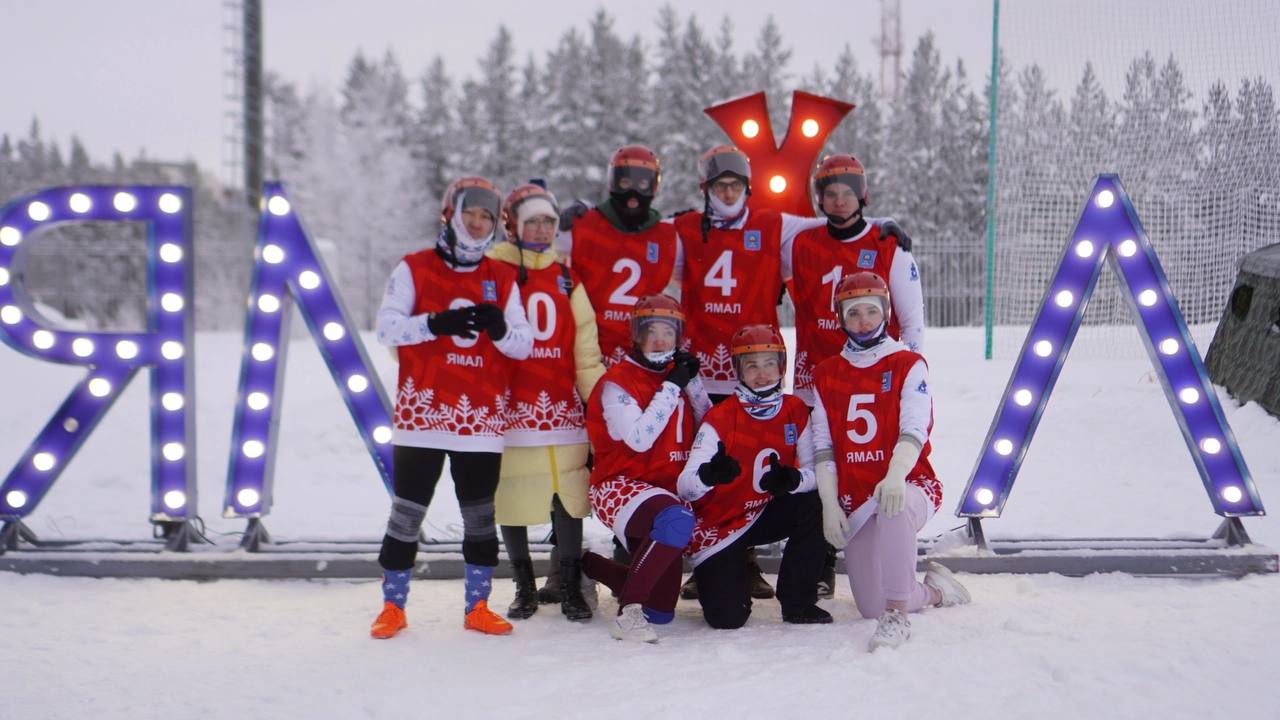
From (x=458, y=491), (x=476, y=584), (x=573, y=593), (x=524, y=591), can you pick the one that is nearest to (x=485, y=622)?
(x=476, y=584)

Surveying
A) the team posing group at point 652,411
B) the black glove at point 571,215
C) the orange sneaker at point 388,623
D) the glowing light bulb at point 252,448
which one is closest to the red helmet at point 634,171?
the team posing group at point 652,411

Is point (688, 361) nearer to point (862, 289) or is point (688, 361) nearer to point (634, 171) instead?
point (862, 289)

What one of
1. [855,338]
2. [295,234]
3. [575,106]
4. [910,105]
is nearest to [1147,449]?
[855,338]

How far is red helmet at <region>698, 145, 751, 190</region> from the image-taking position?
4.24m

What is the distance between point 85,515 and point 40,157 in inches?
1948

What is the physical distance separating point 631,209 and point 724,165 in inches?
18.5

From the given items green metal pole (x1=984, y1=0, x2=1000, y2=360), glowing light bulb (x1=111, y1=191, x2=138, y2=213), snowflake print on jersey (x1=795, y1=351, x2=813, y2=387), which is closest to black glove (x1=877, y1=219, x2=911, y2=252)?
snowflake print on jersey (x1=795, y1=351, x2=813, y2=387)

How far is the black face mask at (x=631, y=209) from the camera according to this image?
4230 mm

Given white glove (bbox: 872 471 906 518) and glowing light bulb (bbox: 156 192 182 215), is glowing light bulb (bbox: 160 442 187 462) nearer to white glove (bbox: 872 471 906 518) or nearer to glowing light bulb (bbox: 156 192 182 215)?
glowing light bulb (bbox: 156 192 182 215)

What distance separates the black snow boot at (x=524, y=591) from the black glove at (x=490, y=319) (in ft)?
3.50

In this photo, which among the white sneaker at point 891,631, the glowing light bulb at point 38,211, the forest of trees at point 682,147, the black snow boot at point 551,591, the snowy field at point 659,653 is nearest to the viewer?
the snowy field at point 659,653

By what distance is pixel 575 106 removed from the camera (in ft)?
96.7

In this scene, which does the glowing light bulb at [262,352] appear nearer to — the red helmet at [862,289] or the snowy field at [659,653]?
the snowy field at [659,653]

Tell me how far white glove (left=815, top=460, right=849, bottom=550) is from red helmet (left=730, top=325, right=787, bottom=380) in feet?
1.50
